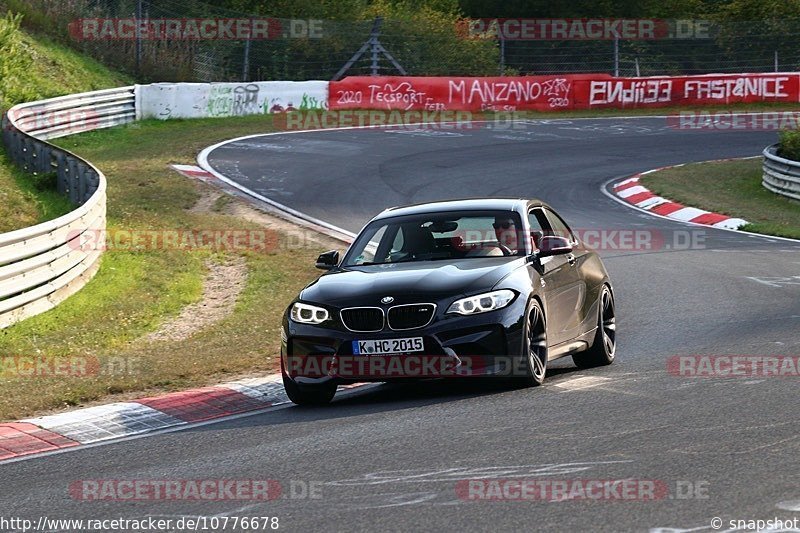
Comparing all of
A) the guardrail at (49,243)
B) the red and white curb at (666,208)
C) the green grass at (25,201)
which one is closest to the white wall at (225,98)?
the guardrail at (49,243)

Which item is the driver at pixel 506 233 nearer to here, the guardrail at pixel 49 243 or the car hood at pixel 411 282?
the car hood at pixel 411 282

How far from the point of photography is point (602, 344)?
441 inches

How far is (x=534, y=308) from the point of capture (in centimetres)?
976

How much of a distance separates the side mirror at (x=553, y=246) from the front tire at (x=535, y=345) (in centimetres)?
55

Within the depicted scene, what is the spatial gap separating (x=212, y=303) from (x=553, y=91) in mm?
26967

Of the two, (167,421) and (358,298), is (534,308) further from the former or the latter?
(167,421)

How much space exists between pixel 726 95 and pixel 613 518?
38.7 metres

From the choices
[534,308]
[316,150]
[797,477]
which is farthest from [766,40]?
[797,477]

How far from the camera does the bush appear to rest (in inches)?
1104

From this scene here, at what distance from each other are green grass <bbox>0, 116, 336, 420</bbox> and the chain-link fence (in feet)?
52.5

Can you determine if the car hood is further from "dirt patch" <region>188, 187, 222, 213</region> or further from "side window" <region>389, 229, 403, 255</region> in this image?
"dirt patch" <region>188, 187, 222, 213</region>

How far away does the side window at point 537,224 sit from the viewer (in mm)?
10805

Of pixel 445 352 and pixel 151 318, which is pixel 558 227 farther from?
pixel 151 318

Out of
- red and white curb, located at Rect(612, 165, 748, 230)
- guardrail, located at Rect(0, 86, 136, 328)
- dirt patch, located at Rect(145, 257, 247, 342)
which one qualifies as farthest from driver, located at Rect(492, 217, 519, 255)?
red and white curb, located at Rect(612, 165, 748, 230)
